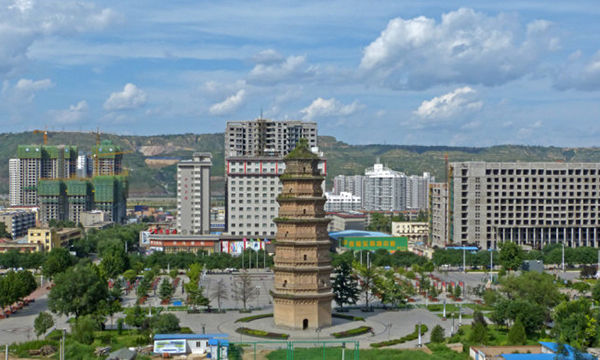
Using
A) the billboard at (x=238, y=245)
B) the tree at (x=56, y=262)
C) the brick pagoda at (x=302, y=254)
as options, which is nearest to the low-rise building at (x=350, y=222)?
the billboard at (x=238, y=245)

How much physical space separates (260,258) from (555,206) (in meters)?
54.6

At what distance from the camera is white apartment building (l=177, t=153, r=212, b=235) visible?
152875 millimetres

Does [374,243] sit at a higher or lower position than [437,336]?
higher

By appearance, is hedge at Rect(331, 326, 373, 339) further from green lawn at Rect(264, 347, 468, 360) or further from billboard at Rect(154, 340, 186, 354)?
billboard at Rect(154, 340, 186, 354)

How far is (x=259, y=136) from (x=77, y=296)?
291 ft

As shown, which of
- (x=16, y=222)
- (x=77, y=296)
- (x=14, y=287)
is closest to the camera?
(x=77, y=296)

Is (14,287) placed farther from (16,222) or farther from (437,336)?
(16,222)

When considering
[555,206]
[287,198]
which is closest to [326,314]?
[287,198]

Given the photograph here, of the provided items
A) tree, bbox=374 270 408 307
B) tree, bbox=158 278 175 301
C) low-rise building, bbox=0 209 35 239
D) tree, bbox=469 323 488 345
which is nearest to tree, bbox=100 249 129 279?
tree, bbox=158 278 175 301

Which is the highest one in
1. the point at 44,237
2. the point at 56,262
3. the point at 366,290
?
the point at 44,237

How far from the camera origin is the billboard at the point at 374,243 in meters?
139

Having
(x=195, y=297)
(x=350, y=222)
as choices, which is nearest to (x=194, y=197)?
(x=350, y=222)

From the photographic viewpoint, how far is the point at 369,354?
5756cm

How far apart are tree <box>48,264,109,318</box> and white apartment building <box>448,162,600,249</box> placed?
3143 inches
